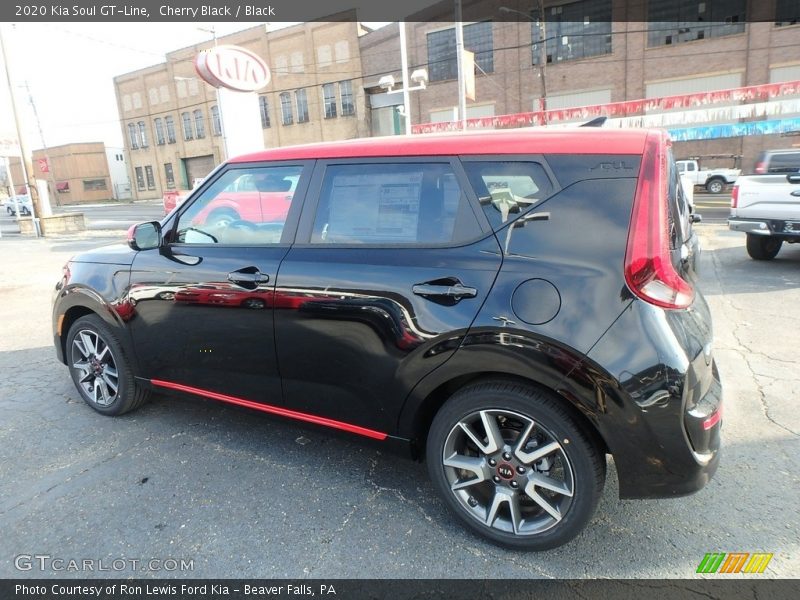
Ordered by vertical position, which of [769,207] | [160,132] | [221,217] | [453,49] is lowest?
[769,207]

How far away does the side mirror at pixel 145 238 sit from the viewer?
3365 millimetres

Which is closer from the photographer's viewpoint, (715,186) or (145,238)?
(145,238)

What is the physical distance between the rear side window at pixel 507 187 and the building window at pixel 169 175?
60.9 meters

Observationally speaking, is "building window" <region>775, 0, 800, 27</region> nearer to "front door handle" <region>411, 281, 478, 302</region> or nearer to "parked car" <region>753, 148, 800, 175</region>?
"parked car" <region>753, 148, 800, 175</region>

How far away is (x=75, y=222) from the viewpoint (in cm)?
2048

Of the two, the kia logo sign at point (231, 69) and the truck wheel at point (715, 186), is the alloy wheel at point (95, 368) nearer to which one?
the kia logo sign at point (231, 69)

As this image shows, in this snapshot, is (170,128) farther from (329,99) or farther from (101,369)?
(101,369)

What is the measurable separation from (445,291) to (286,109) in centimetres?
4844

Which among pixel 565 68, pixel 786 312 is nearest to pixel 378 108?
pixel 565 68

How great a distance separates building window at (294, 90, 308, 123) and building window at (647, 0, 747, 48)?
2646 centimetres

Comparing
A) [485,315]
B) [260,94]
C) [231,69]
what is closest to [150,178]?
[260,94]

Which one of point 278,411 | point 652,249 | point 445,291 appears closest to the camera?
point 652,249

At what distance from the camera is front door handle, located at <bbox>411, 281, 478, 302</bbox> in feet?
7.48

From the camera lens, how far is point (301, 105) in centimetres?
4559
